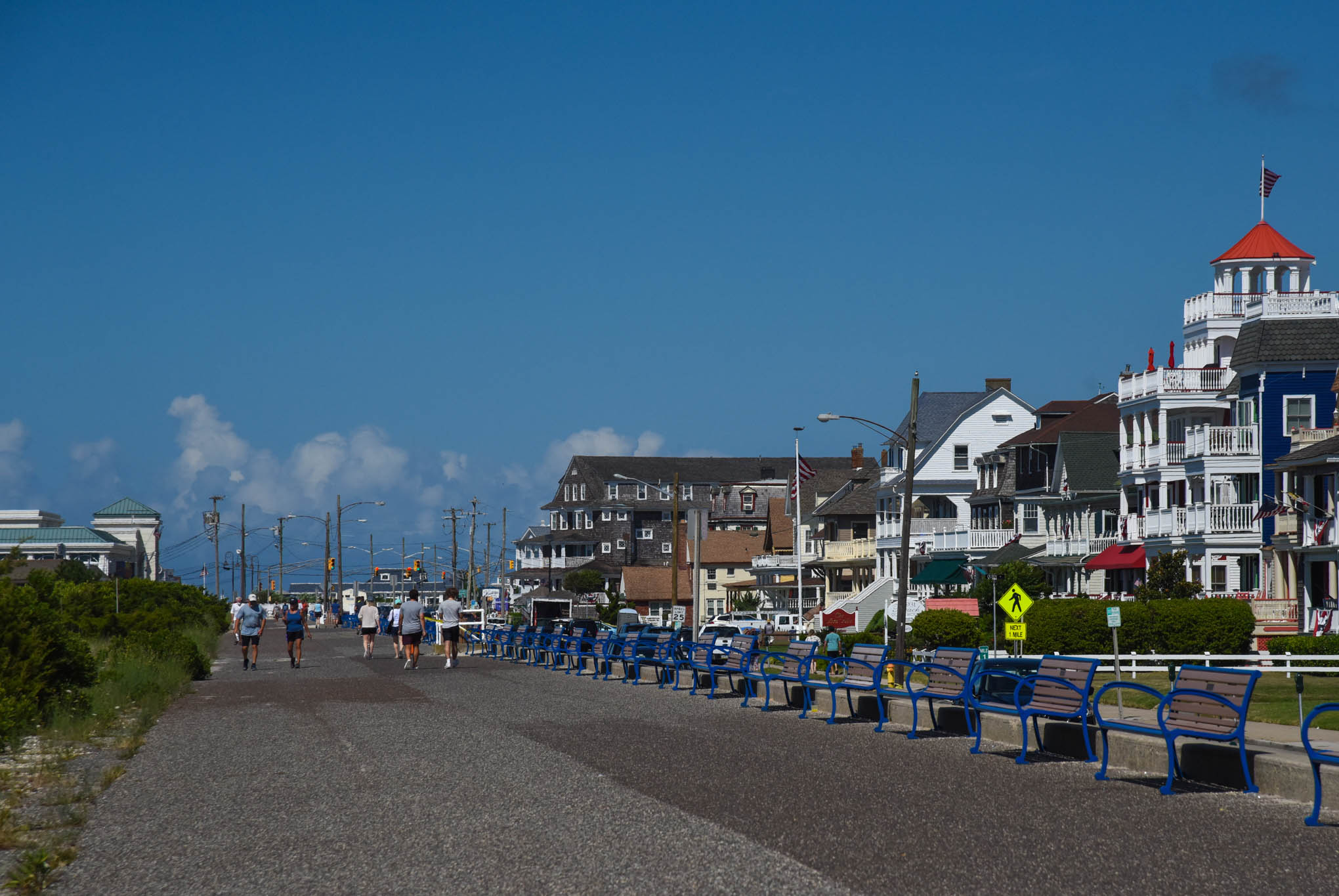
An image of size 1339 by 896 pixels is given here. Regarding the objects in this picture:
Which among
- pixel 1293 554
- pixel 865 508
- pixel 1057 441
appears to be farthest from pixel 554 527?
pixel 1293 554

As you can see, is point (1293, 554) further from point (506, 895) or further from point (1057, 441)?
point (506, 895)

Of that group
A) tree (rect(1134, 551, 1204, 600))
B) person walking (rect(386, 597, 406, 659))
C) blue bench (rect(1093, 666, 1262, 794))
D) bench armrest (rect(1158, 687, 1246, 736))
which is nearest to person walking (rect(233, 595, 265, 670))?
person walking (rect(386, 597, 406, 659))

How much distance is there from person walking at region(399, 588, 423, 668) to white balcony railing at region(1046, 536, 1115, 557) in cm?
3871

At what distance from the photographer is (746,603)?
343ft

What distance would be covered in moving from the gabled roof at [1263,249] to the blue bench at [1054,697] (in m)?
50.3

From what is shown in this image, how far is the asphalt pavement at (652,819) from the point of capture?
8539mm

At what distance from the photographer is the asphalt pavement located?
854cm

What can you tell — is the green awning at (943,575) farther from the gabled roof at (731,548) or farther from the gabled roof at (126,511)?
the gabled roof at (126,511)

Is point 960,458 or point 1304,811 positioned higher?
point 960,458

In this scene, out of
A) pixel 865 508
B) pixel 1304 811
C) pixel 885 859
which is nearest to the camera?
pixel 885 859

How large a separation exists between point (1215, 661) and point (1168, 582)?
1182 centimetres

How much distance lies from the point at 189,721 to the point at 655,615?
92.9 m

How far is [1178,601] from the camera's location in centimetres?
4544

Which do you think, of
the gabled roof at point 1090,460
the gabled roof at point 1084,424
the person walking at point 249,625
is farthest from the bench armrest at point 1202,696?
the gabled roof at point 1084,424
